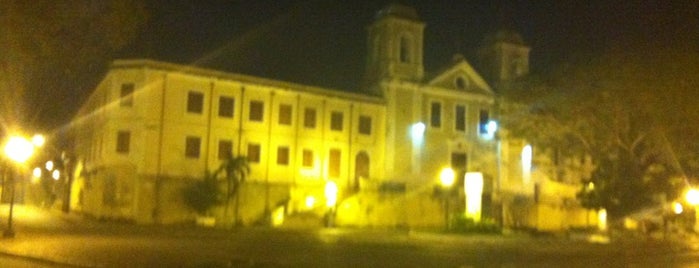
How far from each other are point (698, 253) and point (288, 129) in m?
27.4

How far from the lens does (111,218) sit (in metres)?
42.6

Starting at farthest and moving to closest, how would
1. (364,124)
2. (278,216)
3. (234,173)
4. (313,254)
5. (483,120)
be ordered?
1. (483,120)
2. (364,124)
3. (278,216)
4. (234,173)
5. (313,254)

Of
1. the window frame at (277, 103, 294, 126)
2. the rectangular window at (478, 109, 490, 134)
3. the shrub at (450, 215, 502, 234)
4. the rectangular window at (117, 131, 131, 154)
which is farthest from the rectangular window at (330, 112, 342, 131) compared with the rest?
the shrub at (450, 215, 502, 234)

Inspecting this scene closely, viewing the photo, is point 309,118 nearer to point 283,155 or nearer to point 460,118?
point 283,155

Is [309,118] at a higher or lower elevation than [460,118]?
lower

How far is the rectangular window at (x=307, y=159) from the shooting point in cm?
4975

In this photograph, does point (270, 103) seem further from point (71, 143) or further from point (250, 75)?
point (71, 143)

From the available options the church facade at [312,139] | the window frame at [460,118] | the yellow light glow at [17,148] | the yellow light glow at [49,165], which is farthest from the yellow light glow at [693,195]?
the yellow light glow at [49,165]

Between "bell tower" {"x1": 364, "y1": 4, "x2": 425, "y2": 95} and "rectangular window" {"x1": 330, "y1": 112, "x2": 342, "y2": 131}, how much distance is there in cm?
408

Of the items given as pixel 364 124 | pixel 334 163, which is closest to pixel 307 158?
pixel 334 163

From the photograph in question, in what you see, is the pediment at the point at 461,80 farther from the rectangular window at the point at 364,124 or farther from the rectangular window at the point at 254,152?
the rectangular window at the point at 254,152

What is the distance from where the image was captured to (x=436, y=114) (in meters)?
55.1

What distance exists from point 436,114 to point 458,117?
1848 mm

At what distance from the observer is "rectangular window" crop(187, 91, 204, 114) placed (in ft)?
150
